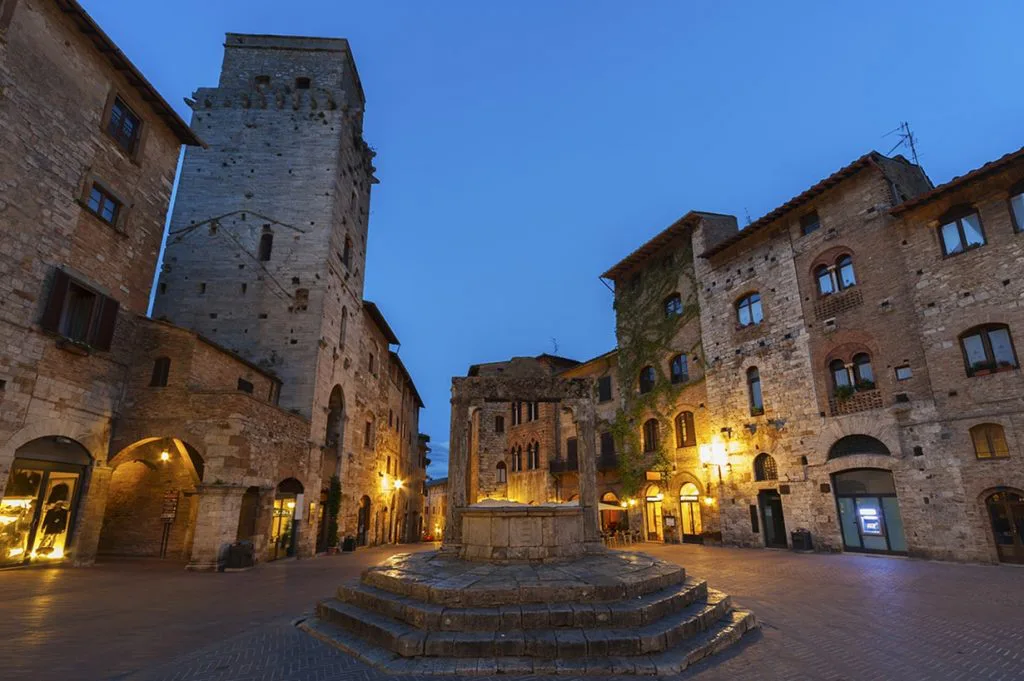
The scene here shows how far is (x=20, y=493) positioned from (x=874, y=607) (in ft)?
61.8

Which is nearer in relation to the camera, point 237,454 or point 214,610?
point 214,610

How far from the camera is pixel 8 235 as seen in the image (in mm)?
11664

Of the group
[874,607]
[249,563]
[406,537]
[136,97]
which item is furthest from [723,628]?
[406,537]

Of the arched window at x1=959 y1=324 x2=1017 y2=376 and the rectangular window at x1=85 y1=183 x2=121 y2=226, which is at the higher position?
the rectangular window at x1=85 y1=183 x2=121 y2=226

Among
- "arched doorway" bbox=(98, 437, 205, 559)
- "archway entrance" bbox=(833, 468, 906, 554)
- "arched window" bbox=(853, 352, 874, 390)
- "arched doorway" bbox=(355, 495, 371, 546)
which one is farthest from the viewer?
"arched doorway" bbox=(355, 495, 371, 546)

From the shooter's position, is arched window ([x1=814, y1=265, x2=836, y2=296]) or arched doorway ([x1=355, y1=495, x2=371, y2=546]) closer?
arched window ([x1=814, y1=265, x2=836, y2=296])

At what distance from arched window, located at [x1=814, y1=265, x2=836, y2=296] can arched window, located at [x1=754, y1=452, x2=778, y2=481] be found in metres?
6.97

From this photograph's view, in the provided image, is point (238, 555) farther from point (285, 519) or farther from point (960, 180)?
point (960, 180)

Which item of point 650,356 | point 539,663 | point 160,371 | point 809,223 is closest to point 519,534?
point 539,663

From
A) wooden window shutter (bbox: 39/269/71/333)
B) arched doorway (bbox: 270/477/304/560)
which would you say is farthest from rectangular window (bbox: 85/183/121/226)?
arched doorway (bbox: 270/477/304/560)

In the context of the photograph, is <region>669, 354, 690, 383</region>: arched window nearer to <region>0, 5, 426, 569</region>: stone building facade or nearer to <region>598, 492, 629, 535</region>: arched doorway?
<region>598, 492, 629, 535</region>: arched doorway

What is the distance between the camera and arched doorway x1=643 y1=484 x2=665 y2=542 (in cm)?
2456

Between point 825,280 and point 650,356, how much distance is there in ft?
30.0

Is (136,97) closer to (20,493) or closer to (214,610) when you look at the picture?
(20,493)
